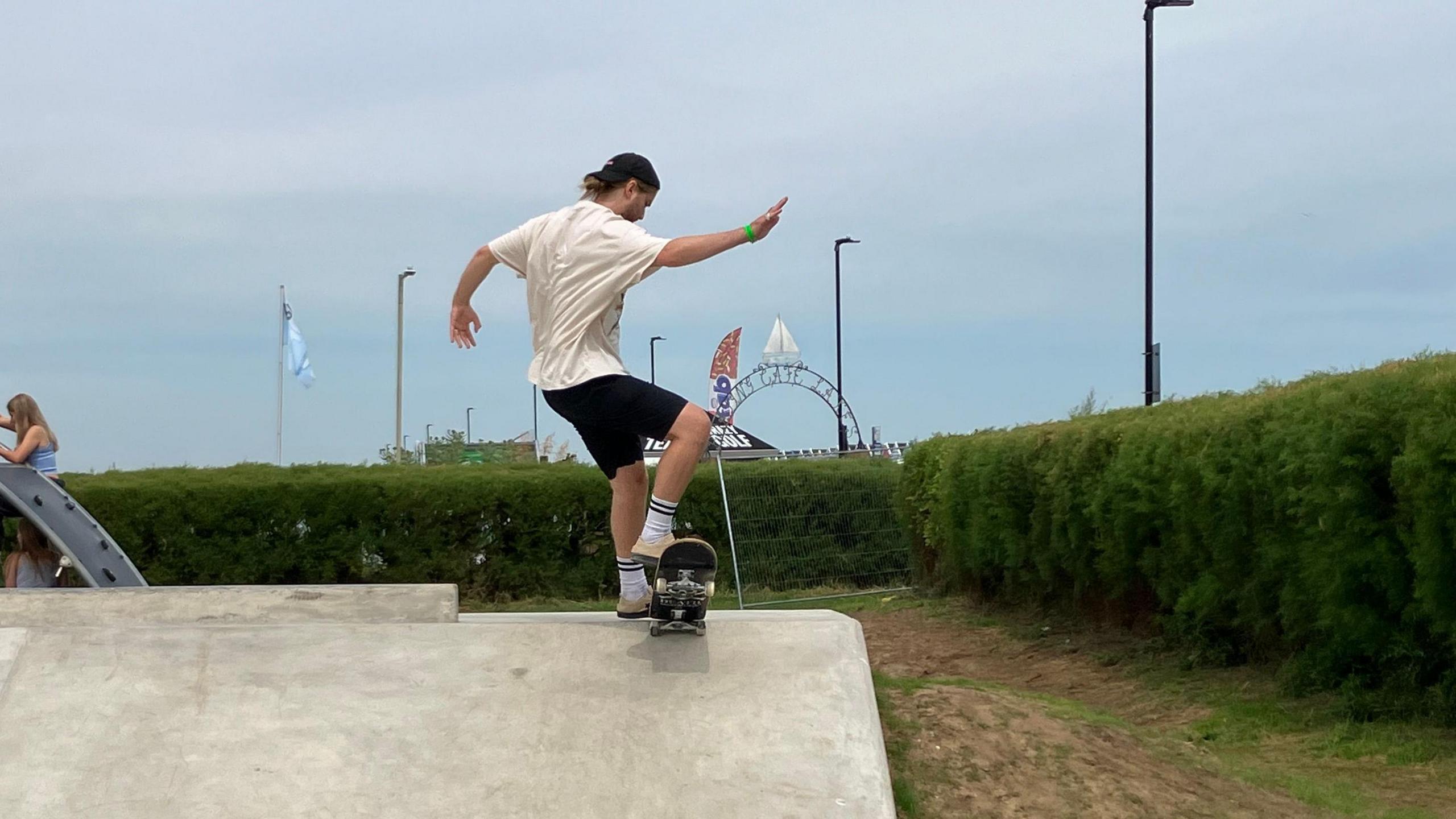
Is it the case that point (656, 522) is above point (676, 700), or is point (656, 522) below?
above

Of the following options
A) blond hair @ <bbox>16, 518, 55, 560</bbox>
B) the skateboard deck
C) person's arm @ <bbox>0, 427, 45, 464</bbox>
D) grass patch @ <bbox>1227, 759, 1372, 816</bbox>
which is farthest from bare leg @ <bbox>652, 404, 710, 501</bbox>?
person's arm @ <bbox>0, 427, 45, 464</bbox>

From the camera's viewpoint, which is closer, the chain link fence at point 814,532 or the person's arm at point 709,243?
the person's arm at point 709,243

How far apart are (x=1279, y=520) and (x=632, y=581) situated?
4.21 m

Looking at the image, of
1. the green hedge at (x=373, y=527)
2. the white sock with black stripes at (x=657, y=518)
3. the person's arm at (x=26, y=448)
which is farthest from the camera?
the green hedge at (x=373, y=527)

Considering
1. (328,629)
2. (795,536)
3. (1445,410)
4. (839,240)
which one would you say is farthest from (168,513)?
(839,240)

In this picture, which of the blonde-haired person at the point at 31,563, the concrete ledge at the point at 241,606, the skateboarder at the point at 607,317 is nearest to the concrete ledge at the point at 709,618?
the concrete ledge at the point at 241,606

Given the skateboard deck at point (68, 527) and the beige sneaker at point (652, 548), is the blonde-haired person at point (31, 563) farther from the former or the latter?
the beige sneaker at point (652, 548)

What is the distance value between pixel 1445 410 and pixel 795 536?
1031cm

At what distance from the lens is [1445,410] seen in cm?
664

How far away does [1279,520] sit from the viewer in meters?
8.04

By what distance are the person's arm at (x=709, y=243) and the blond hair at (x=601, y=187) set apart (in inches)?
19.7

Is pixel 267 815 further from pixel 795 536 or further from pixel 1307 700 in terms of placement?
pixel 795 536

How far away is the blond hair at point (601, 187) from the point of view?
582 centimetres

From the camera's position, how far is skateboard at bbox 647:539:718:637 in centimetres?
532
